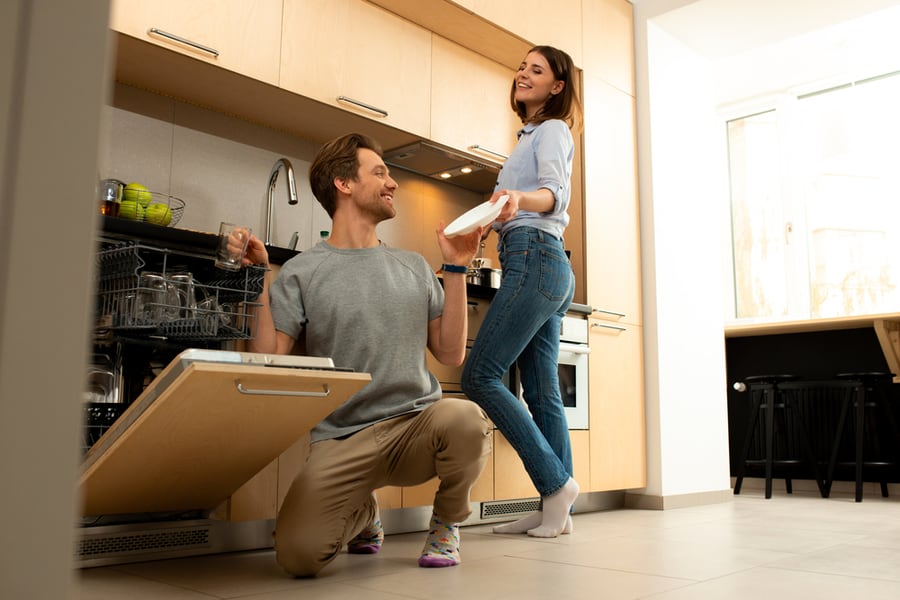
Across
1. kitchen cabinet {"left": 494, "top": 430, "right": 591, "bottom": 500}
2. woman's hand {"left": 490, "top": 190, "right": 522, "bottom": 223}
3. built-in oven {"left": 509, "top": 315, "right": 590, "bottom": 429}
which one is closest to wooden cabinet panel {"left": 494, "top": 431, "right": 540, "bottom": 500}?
kitchen cabinet {"left": 494, "top": 430, "right": 591, "bottom": 500}

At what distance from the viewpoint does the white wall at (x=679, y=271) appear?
3.92 m

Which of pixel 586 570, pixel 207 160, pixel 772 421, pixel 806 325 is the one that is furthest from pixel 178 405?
pixel 806 325

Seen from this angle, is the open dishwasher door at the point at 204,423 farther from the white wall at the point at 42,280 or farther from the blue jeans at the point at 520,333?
the white wall at the point at 42,280

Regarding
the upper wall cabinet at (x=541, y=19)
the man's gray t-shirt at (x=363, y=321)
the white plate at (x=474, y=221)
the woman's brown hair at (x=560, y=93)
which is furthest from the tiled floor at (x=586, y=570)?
the upper wall cabinet at (x=541, y=19)

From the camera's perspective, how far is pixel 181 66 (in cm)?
268

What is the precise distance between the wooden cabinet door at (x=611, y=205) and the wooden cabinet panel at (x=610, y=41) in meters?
0.08

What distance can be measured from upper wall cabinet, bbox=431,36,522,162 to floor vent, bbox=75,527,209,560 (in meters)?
1.96

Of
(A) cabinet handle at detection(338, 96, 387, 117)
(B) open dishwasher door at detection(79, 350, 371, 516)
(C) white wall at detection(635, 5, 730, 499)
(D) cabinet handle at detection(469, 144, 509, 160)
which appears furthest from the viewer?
(C) white wall at detection(635, 5, 730, 499)

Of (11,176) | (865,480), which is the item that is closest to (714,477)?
(865,480)

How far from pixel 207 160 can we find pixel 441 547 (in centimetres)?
178

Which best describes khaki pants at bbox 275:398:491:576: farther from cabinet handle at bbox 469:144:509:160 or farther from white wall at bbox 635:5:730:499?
white wall at bbox 635:5:730:499

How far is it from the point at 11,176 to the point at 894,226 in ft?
19.6

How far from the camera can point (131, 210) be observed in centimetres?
245

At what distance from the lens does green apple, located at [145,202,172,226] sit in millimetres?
2514
